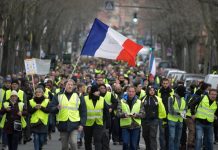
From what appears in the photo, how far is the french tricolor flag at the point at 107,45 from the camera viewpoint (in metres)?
18.4

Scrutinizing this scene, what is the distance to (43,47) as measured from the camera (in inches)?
2904

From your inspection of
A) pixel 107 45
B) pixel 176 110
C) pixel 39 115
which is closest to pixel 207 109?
pixel 176 110

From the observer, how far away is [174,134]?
58.5 feet

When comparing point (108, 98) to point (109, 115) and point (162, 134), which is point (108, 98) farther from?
point (109, 115)

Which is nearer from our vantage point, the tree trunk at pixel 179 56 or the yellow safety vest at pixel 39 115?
the yellow safety vest at pixel 39 115

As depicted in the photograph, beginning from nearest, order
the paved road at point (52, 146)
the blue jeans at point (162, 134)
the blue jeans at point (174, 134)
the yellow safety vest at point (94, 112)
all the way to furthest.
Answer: the yellow safety vest at point (94, 112) → the blue jeans at point (174, 134) → the blue jeans at point (162, 134) → the paved road at point (52, 146)

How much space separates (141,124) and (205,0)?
14.4m

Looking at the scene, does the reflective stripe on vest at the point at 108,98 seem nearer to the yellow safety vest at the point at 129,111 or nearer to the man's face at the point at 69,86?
the yellow safety vest at the point at 129,111

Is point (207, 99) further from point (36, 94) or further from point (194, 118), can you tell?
point (36, 94)

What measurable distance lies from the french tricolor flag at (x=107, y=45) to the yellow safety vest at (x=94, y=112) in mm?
1893

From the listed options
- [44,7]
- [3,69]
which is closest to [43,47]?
[44,7]

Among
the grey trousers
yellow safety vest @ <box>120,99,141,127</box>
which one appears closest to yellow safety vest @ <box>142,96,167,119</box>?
yellow safety vest @ <box>120,99,141,127</box>

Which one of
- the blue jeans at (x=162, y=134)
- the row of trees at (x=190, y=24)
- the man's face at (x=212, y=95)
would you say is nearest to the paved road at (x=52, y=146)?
the blue jeans at (x=162, y=134)

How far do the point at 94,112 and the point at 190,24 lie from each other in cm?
3747
